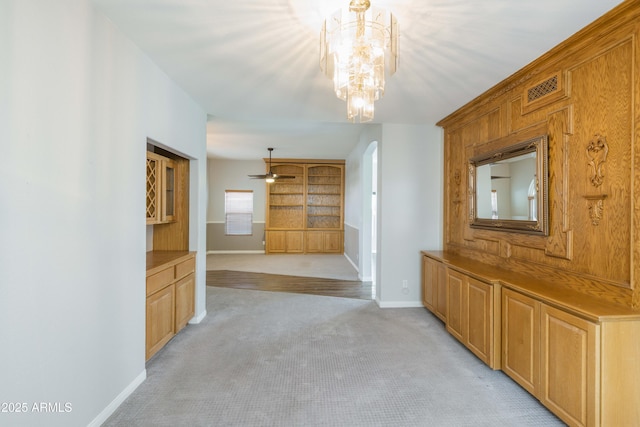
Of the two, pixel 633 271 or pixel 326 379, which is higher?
pixel 633 271

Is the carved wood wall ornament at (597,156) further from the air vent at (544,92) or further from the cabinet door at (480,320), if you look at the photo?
the cabinet door at (480,320)

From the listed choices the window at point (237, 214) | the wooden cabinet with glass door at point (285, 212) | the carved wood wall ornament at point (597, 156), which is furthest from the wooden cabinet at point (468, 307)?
the window at point (237, 214)

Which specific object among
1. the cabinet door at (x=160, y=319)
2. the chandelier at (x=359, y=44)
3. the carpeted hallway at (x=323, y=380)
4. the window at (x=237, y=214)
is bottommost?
the carpeted hallway at (x=323, y=380)

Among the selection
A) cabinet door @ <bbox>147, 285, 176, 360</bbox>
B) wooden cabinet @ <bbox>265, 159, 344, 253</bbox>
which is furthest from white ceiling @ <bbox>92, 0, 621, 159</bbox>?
wooden cabinet @ <bbox>265, 159, 344, 253</bbox>

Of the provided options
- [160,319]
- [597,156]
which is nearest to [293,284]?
[160,319]

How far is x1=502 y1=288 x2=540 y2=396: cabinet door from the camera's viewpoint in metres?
2.12

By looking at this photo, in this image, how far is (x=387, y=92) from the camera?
3.10m

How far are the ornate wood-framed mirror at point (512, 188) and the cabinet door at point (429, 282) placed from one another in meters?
0.79

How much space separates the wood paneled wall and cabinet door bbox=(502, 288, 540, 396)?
1.17 feet

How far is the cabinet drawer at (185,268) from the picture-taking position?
3.18 metres

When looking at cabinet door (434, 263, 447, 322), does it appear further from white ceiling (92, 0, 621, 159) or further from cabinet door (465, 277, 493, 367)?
white ceiling (92, 0, 621, 159)

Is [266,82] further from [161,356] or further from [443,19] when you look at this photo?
[161,356]

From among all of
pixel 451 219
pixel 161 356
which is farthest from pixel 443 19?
pixel 161 356

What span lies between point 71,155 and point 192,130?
73.7 inches
